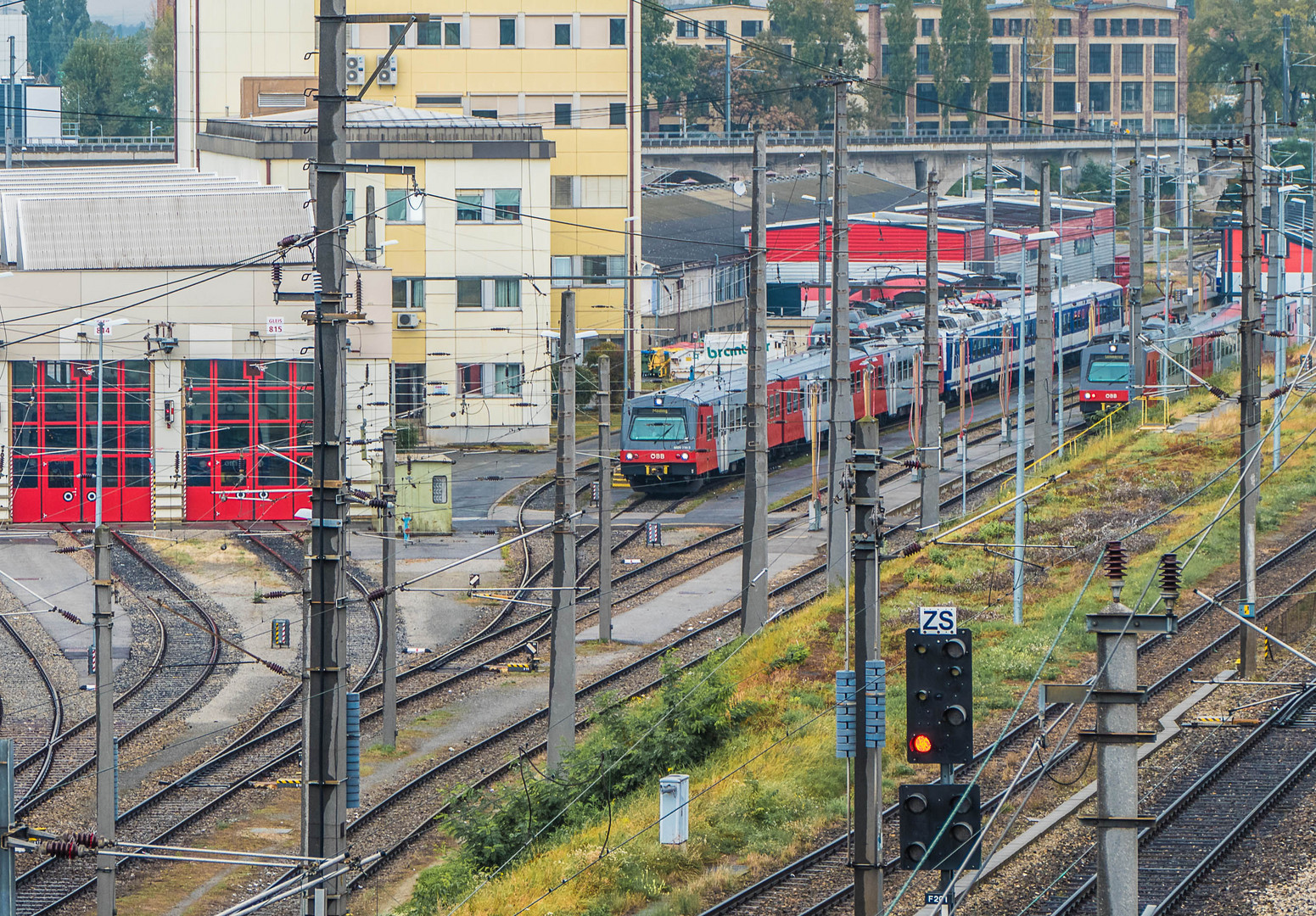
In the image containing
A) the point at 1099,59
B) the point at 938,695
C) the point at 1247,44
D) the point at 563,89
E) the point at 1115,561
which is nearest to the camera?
the point at 1115,561

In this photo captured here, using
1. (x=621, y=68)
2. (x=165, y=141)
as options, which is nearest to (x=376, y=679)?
(x=621, y=68)

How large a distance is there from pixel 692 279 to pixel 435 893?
188 ft

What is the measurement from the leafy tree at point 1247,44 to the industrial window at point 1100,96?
7.32 m

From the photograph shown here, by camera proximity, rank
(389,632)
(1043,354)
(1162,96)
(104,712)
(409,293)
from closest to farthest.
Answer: (104,712) → (389,632) → (1043,354) → (409,293) → (1162,96)

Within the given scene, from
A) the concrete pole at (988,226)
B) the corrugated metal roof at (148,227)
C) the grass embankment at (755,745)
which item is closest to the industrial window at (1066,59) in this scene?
the concrete pole at (988,226)

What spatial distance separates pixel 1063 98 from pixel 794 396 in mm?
100950

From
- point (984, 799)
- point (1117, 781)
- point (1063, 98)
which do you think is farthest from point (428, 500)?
point (1063, 98)

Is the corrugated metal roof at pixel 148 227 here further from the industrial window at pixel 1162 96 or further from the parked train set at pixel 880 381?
the industrial window at pixel 1162 96

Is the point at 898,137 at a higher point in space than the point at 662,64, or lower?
lower

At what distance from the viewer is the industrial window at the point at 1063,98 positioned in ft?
476

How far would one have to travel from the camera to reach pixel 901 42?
5374 inches

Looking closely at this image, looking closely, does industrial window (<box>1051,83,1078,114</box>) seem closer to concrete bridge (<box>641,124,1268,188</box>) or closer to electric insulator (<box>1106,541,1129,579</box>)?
concrete bridge (<box>641,124,1268,188</box>)

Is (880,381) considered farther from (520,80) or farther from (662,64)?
(662,64)

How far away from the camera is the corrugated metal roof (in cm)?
5066
